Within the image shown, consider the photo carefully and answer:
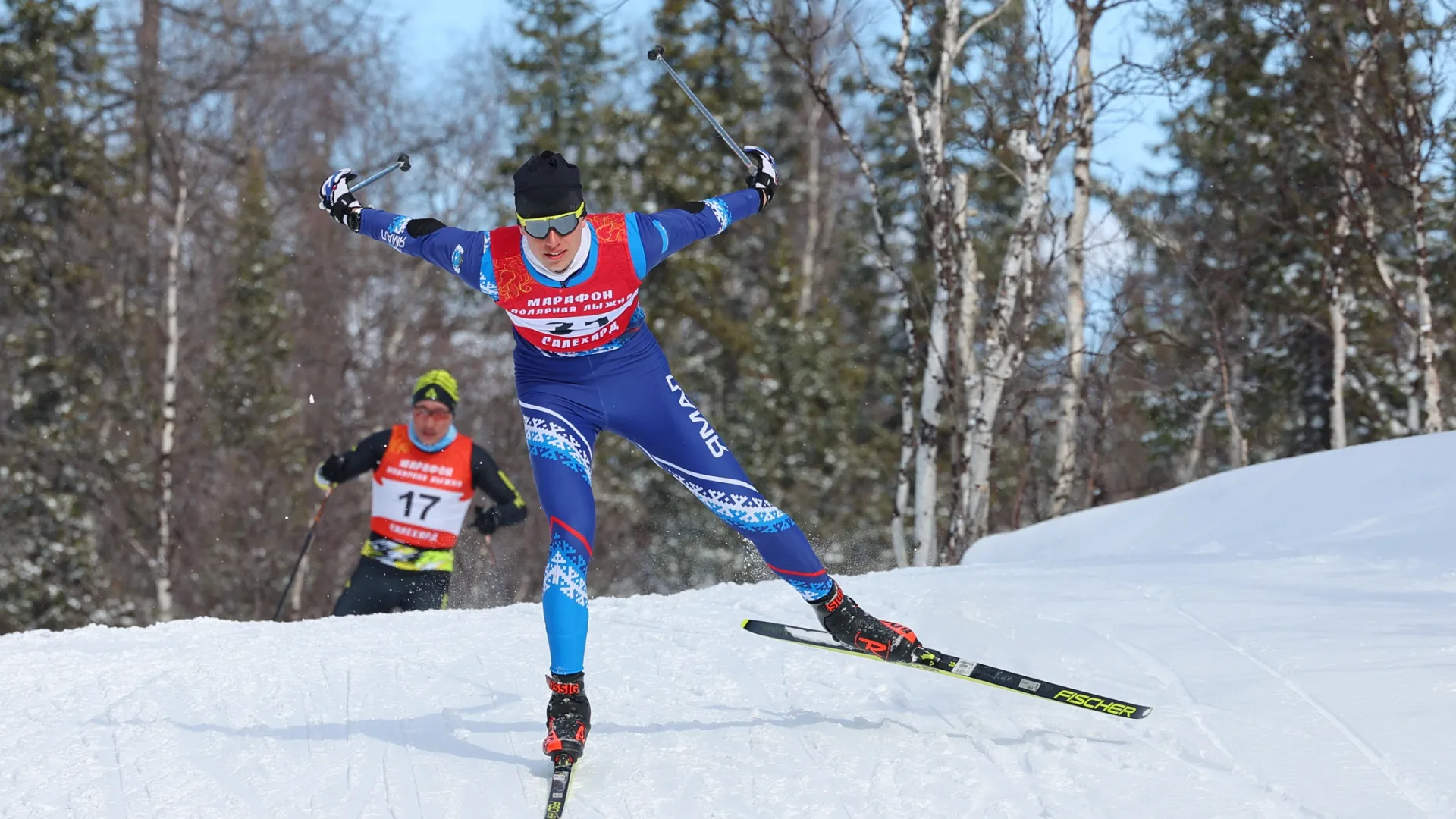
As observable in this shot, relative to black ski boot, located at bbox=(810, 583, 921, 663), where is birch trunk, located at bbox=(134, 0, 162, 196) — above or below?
above

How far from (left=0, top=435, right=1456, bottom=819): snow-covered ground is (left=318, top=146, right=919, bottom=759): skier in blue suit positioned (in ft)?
1.24

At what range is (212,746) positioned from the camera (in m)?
3.76

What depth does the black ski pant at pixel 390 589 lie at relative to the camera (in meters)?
6.60

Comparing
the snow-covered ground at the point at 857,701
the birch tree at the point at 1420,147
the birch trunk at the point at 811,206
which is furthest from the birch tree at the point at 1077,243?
the birch trunk at the point at 811,206

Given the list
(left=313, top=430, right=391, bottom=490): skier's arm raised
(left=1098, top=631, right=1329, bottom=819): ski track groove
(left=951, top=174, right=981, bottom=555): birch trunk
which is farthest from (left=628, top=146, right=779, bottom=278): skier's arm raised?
(left=951, top=174, right=981, bottom=555): birch trunk

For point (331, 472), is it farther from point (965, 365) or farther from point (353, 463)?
point (965, 365)

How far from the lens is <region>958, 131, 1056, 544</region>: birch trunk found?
9.55 meters

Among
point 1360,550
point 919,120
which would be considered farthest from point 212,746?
point 919,120

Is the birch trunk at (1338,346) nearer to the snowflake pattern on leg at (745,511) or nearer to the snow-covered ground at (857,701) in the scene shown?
the snow-covered ground at (857,701)

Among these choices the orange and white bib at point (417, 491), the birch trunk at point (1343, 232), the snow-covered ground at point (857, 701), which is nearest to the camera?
the snow-covered ground at point (857, 701)

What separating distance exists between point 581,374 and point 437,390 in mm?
2946

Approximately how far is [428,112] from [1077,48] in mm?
19376

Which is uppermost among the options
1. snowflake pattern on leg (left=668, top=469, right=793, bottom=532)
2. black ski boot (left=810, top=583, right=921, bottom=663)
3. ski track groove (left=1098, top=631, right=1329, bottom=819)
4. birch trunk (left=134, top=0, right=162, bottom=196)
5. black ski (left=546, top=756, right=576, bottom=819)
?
birch trunk (left=134, top=0, right=162, bottom=196)

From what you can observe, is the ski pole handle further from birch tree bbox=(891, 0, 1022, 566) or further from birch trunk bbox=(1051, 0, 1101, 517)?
birch trunk bbox=(1051, 0, 1101, 517)
